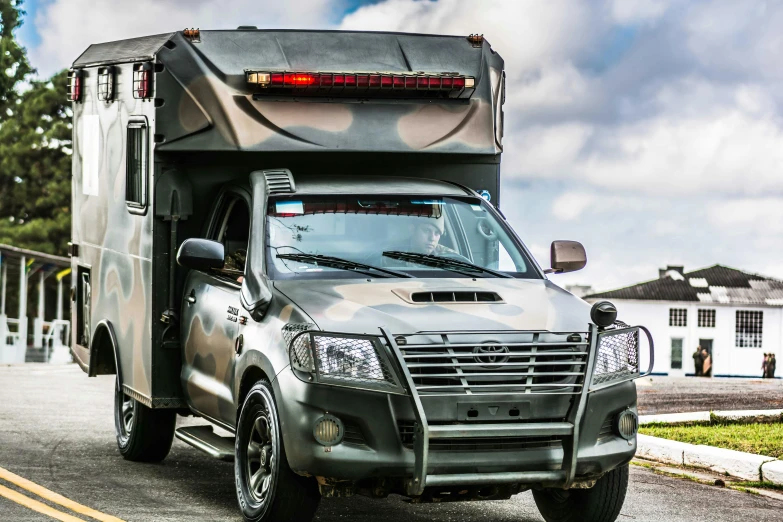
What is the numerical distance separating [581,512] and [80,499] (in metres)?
→ 3.20

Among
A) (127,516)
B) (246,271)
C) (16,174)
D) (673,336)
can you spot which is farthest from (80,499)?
(673,336)

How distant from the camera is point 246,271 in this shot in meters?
8.17

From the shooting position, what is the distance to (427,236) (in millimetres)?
8711

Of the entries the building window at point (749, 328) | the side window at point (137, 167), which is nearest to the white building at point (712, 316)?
the building window at point (749, 328)

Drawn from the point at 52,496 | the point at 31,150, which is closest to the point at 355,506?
the point at 52,496

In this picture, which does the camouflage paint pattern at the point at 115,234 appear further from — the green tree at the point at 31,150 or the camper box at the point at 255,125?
the green tree at the point at 31,150

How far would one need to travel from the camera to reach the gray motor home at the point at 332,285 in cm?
695

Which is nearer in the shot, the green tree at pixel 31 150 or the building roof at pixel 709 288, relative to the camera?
the green tree at pixel 31 150

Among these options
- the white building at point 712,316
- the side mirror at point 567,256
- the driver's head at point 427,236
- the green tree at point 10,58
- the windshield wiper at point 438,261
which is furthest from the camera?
the white building at point 712,316

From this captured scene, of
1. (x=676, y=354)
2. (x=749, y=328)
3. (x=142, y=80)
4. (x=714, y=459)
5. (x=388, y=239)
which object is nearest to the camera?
(x=388, y=239)

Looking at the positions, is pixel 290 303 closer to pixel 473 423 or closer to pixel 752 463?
pixel 473 423

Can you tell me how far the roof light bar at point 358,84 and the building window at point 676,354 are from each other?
83.7 m

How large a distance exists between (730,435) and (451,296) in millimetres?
5522

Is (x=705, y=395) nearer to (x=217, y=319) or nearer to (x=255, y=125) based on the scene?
(x=255, y=125)
